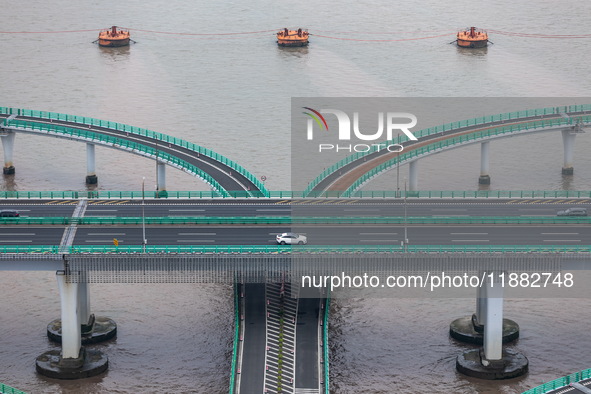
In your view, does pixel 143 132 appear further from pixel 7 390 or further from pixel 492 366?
pixel 492 366

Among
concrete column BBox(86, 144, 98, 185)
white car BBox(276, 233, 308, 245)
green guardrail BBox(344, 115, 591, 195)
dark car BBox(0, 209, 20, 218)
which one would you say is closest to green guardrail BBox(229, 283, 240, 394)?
white car BBox(276, 233, 308, 245)

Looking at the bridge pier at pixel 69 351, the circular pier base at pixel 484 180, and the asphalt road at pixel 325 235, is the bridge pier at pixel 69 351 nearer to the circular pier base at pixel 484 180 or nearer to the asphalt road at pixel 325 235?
the asphalt road at pixel 325 235

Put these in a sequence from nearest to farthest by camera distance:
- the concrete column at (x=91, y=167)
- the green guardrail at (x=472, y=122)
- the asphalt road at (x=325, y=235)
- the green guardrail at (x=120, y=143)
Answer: the asphalt road at (x=325, y=235) → the green guardrail at (x=120, y=143) → the green guardrail at (x=472, y=122) → the concrete column at (x=91, y=167)

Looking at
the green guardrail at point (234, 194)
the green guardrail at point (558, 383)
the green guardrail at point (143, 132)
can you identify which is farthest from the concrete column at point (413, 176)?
the green guardrail at point (558, 383)

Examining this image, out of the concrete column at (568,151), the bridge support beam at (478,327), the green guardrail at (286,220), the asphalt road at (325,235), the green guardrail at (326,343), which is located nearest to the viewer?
the green guardrail at (326,343)

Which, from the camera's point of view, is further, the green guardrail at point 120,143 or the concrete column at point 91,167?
the concrete column at point 91,167

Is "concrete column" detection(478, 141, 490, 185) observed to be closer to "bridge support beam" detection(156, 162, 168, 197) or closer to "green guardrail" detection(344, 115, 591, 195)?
"green guardrail" detection(344, 115, 591, 195)

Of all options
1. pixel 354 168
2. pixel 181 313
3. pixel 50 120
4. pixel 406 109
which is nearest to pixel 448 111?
pixel 406 109
